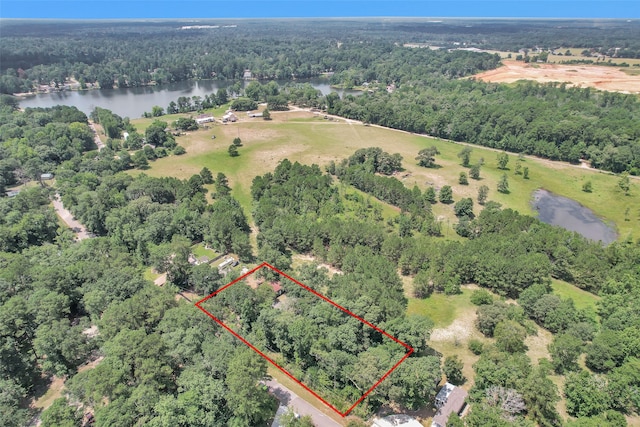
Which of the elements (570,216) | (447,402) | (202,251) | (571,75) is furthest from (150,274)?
(571,75)

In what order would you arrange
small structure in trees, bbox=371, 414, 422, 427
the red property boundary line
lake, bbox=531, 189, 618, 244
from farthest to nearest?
1. lake, bbox=531, 189, 618, 244
2. the red property boundary line
3. small structure in trees, bbox=371, 414, 422, 427

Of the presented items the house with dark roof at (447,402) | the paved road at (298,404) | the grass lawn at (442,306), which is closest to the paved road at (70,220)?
the paved road at (298,404)

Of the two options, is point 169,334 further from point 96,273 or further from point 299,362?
point 96,273

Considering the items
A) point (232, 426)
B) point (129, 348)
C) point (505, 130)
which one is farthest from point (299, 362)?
point (505, 130)

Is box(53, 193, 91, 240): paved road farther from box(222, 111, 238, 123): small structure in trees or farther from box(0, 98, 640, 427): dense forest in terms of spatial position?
box(222, 111, 238, 123): small structure in trees

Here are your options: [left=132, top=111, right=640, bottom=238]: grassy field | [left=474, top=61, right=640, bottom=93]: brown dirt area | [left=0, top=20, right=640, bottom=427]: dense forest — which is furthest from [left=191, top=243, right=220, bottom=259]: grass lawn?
[left=474, top=61, right=640, bottom=93]: brown dirt area
